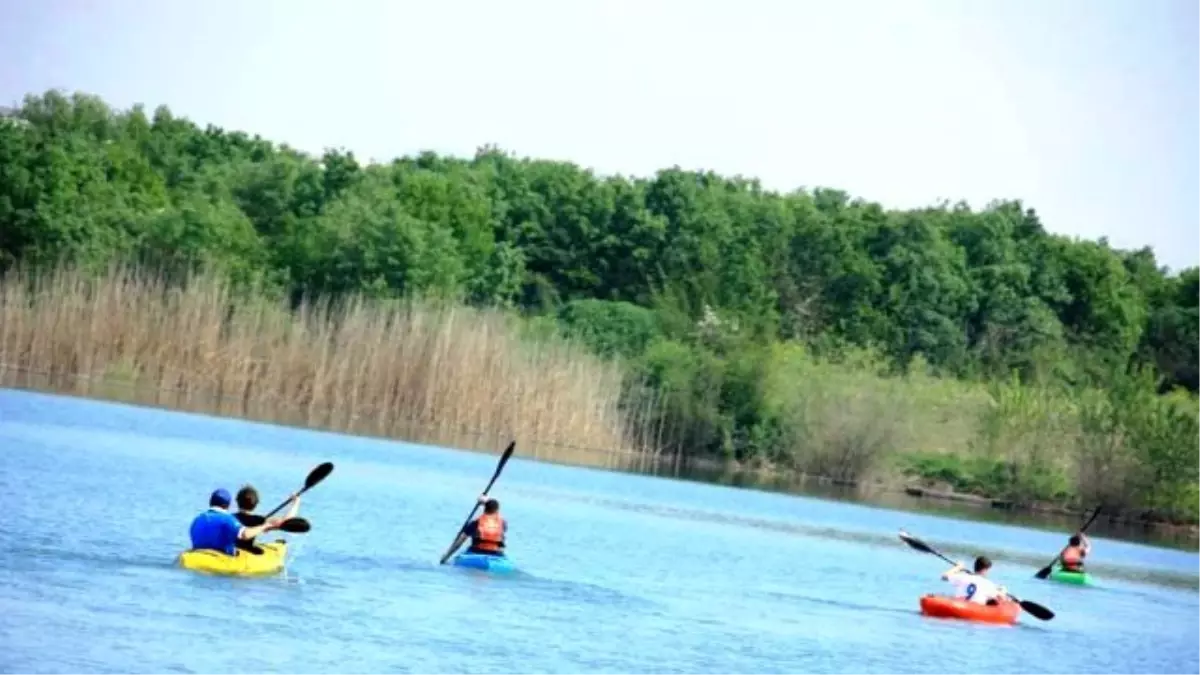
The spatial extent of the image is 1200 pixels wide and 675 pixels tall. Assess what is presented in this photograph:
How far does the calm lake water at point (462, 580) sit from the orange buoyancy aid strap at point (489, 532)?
0.61 metres

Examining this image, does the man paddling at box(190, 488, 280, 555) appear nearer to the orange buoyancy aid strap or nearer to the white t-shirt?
the orange buoyancy aid strap

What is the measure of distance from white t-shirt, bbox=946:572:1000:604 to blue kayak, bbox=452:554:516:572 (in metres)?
6.60

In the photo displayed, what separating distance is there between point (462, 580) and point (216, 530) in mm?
5143

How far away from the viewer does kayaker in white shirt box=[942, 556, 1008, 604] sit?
105 feet

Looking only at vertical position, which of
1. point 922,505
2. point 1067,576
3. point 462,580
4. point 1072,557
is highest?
point 922,505

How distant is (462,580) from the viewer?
97.2 feet

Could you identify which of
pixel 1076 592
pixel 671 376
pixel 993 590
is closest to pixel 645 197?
pixel 671 376

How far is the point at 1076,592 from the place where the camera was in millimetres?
41344

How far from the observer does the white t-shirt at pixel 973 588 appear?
3222cm

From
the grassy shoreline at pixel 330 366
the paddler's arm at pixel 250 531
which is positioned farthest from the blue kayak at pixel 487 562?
the grassy shoreline at pixel 330 366

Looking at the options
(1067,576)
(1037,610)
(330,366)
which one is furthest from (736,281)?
(1037,610)

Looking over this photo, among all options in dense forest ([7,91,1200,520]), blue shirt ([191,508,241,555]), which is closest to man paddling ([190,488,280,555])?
blue shirt ([191,508,241,555])

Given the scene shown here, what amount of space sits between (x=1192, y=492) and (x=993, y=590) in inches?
1577

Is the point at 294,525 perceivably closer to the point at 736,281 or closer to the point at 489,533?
the point at 489,533
